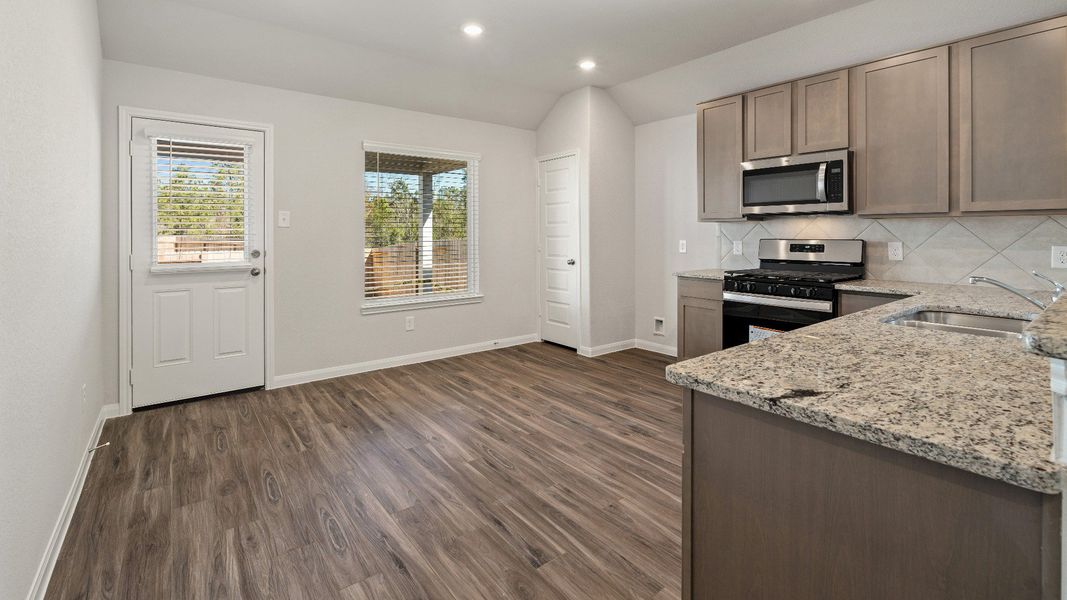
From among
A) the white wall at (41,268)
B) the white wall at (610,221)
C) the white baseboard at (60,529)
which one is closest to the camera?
the white wall at (41,268)

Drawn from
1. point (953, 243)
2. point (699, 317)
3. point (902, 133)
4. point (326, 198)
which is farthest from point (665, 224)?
point (326, 198)

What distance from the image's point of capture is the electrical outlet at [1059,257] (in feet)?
9.10

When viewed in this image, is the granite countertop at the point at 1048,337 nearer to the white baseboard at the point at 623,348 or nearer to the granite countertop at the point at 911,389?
the granite countertop at the point at 911,389

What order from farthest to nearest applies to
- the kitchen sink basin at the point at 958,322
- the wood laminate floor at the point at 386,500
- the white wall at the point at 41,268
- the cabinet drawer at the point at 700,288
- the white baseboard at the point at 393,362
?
the white baseboard at the point at 393,362, the cabinet drawer at the point at 700,288, the kitchen sink basin at the point at 958,322, the wood laminate floor at the point at 386,500, the white wall at the point at 41,268

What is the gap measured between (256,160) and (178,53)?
791mm

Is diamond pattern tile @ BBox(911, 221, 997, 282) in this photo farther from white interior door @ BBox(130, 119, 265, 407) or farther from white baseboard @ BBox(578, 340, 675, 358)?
white interior door @ BBox(130, 119, 265, 407)

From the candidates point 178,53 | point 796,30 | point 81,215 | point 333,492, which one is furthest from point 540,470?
point 178,53

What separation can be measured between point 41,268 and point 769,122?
13.4 ft

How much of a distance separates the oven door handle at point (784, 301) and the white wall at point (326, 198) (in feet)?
8.00

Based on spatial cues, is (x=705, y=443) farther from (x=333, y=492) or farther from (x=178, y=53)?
(x=178, y=53)

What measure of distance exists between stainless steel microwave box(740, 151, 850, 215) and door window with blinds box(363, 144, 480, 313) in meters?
2.54

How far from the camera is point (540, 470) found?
2.54 m

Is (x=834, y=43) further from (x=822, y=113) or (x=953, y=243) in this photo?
(x=953, y=243)

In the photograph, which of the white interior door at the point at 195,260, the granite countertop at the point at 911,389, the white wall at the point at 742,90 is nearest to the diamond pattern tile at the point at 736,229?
the white wall at the point at 742,90
